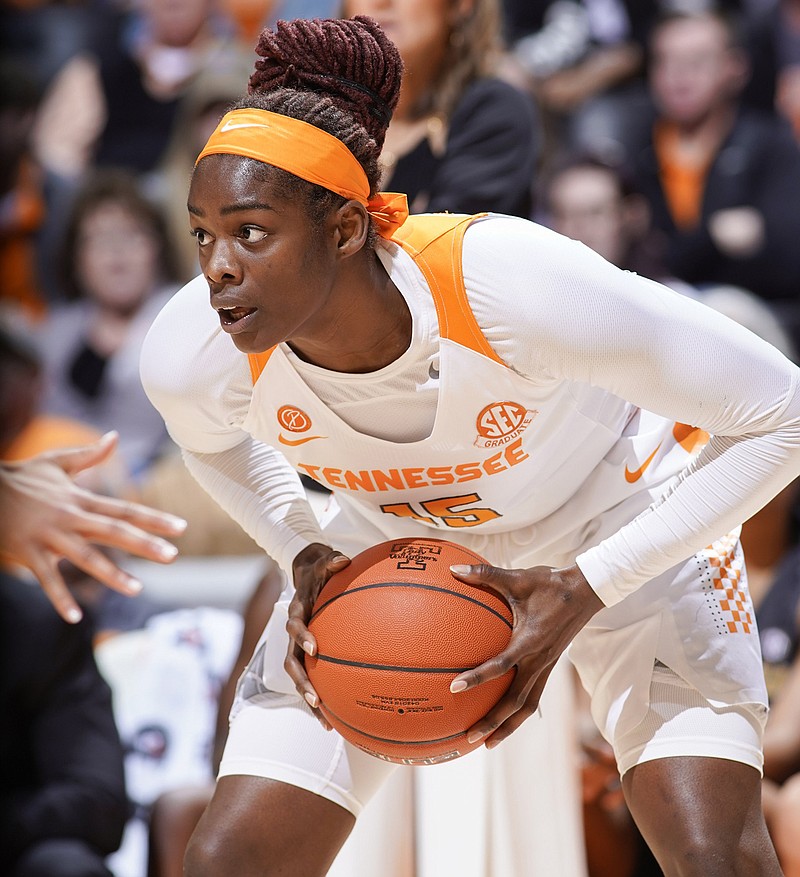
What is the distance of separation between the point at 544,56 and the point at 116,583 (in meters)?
4.12

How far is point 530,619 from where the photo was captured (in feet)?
6.51

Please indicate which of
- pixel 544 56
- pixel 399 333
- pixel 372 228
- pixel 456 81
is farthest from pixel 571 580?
pixel 544 56

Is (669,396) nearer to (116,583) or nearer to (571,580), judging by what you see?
(571,580)

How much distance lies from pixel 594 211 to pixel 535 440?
3.14m

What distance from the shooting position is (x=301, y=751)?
219 cm

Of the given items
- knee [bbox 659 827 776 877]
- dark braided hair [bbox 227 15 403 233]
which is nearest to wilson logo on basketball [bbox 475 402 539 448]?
dark braided hair [bbox 227 15 403 233]

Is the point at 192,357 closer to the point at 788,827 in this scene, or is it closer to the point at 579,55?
the point at 788,827

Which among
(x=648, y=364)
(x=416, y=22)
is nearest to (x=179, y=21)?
(x=416, y=22)

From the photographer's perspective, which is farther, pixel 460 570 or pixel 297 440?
pixel 297 440

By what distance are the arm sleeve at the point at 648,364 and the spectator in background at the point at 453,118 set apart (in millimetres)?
1110

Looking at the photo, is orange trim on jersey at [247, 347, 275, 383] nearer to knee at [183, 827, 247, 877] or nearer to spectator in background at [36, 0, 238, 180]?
knee at [183, 827, 247, 877]

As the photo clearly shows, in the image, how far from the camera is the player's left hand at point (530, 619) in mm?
1973

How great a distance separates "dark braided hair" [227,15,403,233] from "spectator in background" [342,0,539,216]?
1048 millimetres

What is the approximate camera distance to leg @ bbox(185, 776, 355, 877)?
2.07 metres
